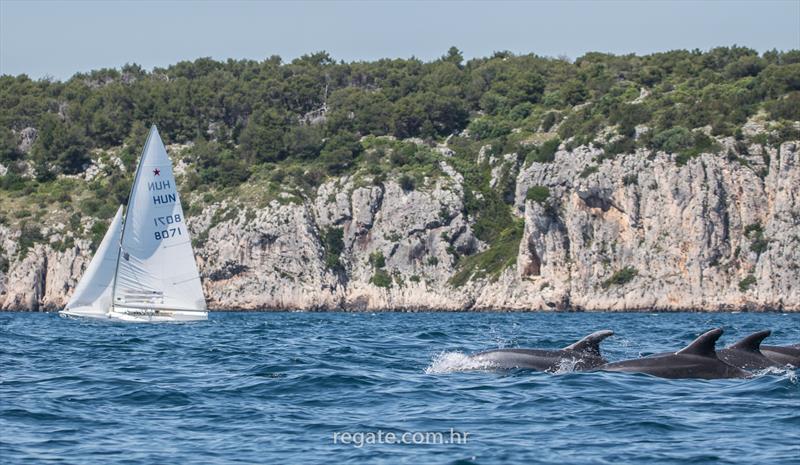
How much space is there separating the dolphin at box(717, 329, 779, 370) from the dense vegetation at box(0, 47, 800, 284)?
8013 cm

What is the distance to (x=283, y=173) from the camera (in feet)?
416

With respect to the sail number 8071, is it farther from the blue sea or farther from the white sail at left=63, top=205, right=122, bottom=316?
the blue sea

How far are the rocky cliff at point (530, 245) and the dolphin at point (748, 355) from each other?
238ft

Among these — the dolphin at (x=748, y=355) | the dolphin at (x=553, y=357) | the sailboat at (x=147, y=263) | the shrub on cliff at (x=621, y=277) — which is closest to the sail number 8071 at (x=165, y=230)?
the sailboat at (x=147, y=263)

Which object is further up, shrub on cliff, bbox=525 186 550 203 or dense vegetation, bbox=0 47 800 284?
dense vegetation, bbox=0 47 800 284

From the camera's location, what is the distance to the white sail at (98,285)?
54.2 metres

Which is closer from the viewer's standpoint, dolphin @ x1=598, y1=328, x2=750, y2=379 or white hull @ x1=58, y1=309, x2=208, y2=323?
dolphin @ x1=598, y1=328, x2=750, y2=379

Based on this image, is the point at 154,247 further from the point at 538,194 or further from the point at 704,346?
Result: the point at 538,194

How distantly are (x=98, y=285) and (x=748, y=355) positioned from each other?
36519 mm

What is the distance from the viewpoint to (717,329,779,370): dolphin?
2414cm

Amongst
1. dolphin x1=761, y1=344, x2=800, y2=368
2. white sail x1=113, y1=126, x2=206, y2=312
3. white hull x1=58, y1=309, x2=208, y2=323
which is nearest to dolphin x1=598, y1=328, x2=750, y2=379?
dolphin x1=761, y1=344, x2=800, y2=368

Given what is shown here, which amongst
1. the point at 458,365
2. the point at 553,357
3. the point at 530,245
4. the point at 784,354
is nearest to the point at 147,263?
the point at 458,365

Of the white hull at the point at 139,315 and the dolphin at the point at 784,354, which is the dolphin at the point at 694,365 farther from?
the white hull at the point at 139,315

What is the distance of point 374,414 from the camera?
63.7ft
